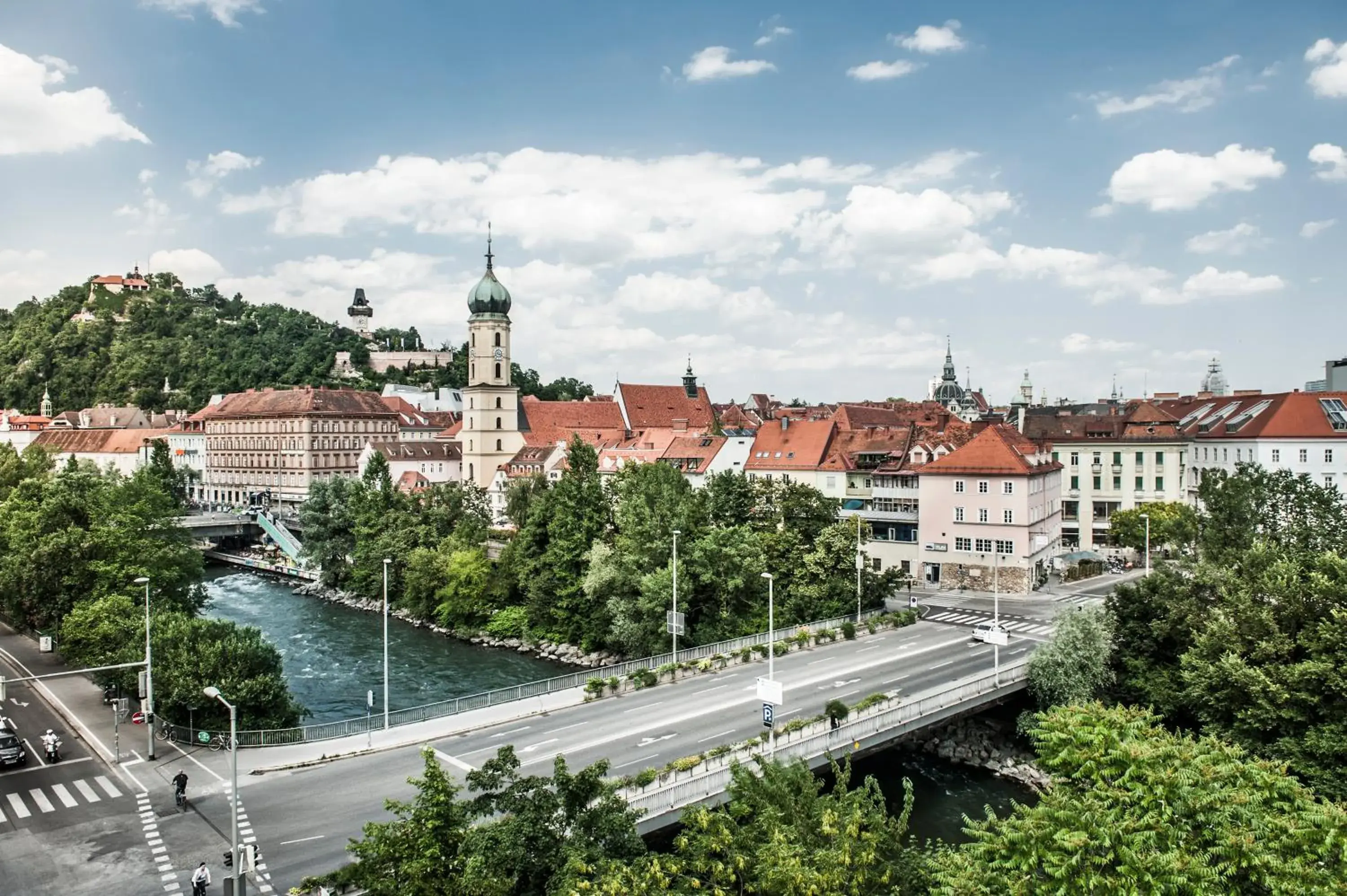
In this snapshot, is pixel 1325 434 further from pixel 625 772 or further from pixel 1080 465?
pixel 625 772

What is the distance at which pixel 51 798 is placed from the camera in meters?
25.5

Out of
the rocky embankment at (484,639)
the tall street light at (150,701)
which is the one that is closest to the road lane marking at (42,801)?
the tall street light at (150,701)

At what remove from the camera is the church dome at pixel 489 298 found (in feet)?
304

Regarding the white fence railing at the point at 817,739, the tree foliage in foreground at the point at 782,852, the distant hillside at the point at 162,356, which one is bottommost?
the white fence railing at the point at 817,739

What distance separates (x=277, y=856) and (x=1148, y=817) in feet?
59.2

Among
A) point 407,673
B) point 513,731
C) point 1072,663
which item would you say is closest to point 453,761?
point 513,731

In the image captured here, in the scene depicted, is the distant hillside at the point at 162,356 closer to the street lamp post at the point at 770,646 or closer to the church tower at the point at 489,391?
the church tower at the point at 489,391

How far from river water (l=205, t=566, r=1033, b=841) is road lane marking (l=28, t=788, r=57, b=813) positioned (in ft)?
44.2

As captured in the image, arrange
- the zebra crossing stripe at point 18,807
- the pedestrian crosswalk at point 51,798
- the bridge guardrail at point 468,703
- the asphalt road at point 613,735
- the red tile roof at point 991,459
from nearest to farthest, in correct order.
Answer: the asphalt road at point 613,735
the zebra crossing stripe at point 18,807
the pedestrian crosswalk at point 51,798
the bridge guardrail at point 468,703
the red tile roof at point 991,459

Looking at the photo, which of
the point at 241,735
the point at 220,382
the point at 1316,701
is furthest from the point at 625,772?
the point at 220,382

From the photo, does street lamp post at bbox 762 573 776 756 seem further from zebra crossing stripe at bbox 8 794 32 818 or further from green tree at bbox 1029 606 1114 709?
zebra crossing stripe at bbox 8 794 32 818

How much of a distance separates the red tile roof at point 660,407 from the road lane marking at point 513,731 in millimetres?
71152

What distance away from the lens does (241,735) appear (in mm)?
29594

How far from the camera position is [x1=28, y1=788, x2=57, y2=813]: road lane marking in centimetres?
2467
